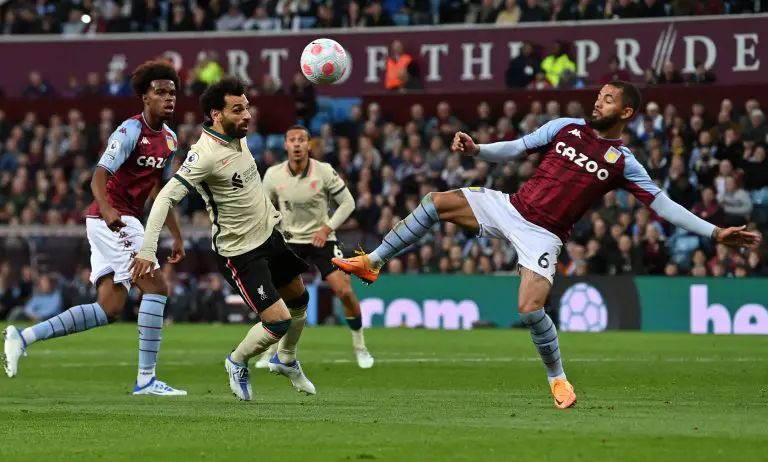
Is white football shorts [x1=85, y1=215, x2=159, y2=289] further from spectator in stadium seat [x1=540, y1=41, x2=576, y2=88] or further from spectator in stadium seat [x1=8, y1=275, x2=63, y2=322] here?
spectator in stadium seat [x1=540, y1=41, x2=576, y2=88]

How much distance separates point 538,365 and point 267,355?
302 centimetres

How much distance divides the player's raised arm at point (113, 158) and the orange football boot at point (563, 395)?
3804mm

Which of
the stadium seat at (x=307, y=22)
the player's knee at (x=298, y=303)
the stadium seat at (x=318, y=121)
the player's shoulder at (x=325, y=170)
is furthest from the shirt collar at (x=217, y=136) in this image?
the stadium seat at (x=307, y=22)

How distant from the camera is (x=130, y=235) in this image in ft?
39.7

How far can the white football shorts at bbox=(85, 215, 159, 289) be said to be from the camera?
476 inches

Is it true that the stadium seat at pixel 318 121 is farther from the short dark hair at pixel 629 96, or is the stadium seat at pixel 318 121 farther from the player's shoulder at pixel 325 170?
the short dark hair at pixel 629 96

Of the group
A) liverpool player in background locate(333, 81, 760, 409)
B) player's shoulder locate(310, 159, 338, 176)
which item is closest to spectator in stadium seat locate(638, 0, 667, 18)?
player's shoulder locate(310, 159, 338, 176)

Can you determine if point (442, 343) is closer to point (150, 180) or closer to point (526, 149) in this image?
point (150, 180)

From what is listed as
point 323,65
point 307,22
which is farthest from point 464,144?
point 307,22

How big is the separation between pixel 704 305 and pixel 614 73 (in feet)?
18.4

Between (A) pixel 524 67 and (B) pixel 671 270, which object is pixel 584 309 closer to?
(B) pixel 671 270

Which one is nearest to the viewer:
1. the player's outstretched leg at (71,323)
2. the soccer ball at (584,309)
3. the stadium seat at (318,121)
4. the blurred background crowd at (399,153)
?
the player's outstretched leg at (71,323)

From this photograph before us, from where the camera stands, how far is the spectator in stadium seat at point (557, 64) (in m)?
26.9

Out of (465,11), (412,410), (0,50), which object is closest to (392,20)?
(465,11)
